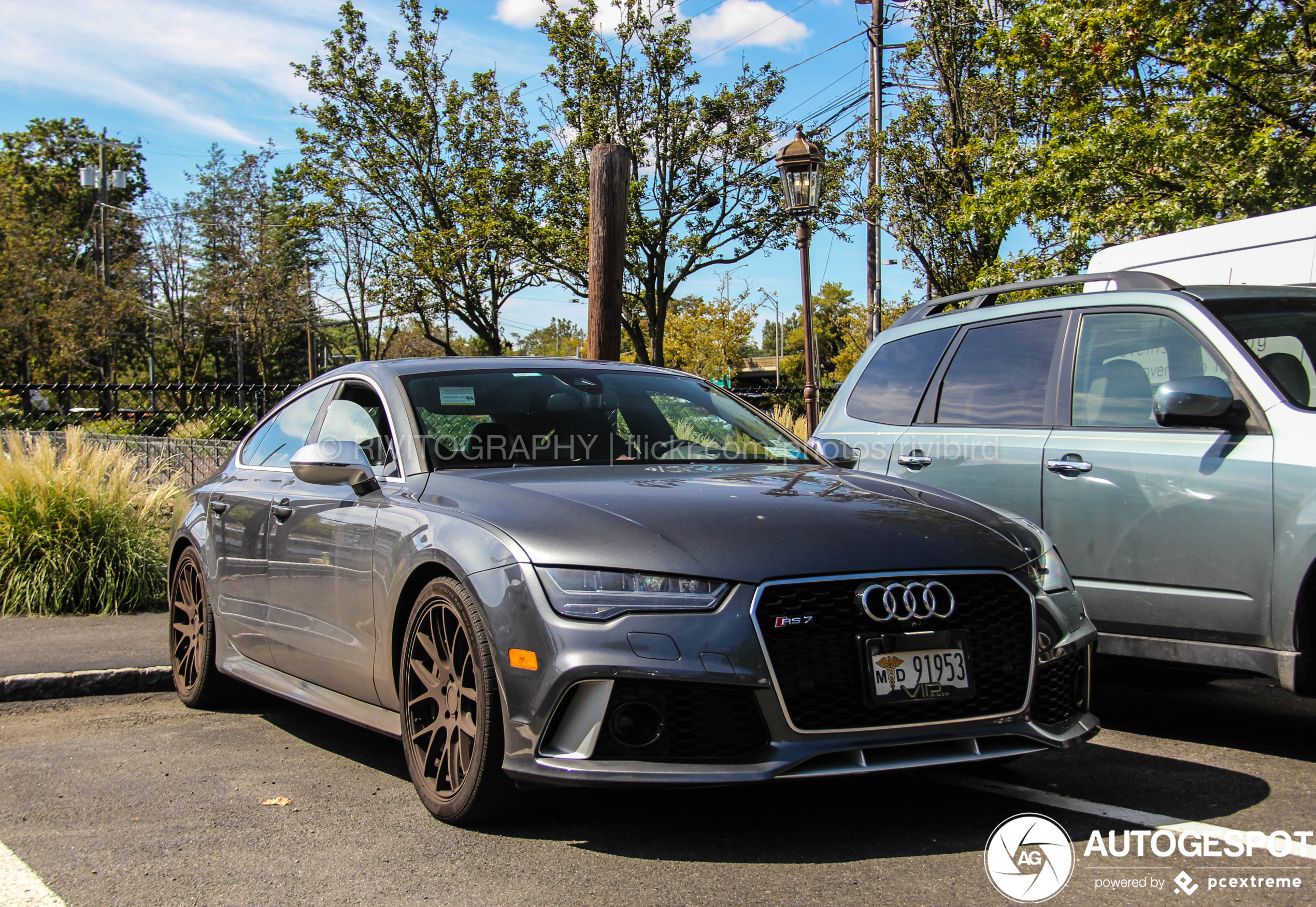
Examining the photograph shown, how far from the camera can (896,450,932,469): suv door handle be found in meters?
5.78

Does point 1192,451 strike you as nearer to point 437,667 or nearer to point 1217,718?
point 1217,718

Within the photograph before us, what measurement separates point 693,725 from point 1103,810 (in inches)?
59.6

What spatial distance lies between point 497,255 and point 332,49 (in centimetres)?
681

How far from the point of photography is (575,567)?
10.4 ft

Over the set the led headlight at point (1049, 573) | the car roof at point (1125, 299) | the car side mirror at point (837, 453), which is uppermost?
the car roof at point (1125, 299)

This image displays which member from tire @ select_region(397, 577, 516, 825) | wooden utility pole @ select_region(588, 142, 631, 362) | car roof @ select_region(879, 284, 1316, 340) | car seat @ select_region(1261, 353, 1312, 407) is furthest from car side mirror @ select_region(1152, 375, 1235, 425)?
wooden utility pole @ select_region(588, 142, 631, 362)

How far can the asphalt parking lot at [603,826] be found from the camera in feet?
9.82

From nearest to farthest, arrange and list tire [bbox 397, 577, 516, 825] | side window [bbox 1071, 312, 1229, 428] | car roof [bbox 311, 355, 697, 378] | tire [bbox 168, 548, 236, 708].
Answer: tire [bbox 397, 577, 516, 825], car roof [bbox 311, 355, 697, 378], side window [bbox 1071, 312, 1229, 428], tire [bbox 168, 548, 236, 708]

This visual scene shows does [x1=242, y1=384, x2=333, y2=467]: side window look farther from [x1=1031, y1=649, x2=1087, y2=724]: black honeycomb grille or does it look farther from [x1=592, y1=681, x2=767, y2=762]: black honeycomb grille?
[x1=1031, y1=649, x2=1087, y2=724]: black honeycomb grille

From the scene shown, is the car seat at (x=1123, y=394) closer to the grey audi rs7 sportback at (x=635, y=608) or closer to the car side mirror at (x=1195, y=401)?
the car side mirror at (x=1195, y=401)

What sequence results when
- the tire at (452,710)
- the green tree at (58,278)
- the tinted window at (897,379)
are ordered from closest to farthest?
the tire at (452,710) → the tinted window at (897,379) → the green tree at (58,278)

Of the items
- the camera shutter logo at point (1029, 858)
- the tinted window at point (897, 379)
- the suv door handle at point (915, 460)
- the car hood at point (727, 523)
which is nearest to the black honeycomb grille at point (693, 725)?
the car hood at point (727, 523)

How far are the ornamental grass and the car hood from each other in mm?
5346

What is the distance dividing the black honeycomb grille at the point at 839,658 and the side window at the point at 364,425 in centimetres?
174
